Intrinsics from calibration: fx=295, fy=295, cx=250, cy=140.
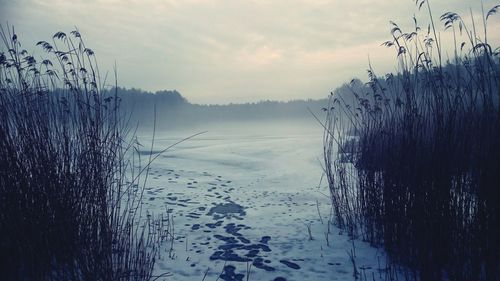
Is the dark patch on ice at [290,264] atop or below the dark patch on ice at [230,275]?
below

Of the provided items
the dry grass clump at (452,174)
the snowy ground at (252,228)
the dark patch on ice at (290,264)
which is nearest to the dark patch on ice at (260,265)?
the snowy ground at (252,228)

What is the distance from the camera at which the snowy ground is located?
3615 mm

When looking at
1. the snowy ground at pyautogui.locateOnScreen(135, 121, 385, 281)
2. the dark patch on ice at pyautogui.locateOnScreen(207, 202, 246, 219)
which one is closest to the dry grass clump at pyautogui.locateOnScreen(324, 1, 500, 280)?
the snowy ground at pyautogui.locateOnScreen(135, 121, 385, 281)

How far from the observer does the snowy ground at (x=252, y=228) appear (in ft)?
11.9

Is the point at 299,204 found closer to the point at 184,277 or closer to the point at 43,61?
the point at 184,277

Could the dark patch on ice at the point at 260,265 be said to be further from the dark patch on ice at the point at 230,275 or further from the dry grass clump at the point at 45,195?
the dry grass clump at the point at 45,195

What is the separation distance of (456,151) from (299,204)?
14.5 ft

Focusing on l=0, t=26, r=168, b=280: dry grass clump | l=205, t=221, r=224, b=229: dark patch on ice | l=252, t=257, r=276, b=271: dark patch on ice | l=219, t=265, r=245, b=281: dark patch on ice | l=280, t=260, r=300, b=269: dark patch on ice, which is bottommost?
l=205, t=221, r=224, b=229: dark patch on ice

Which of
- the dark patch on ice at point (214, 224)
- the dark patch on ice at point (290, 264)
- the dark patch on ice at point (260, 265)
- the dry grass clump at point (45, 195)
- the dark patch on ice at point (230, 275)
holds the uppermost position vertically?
the dry grass clump at point (45, 195)

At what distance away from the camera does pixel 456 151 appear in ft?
8.51

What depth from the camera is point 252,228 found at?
17.0 ft

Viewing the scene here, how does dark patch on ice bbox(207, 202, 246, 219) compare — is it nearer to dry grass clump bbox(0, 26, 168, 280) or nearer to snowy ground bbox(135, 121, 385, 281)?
snowy ground bbox(135, 121, 385, 281)

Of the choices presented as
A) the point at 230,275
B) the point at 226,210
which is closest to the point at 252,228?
the point at 226,210

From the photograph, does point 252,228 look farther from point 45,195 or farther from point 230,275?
point 45,195
